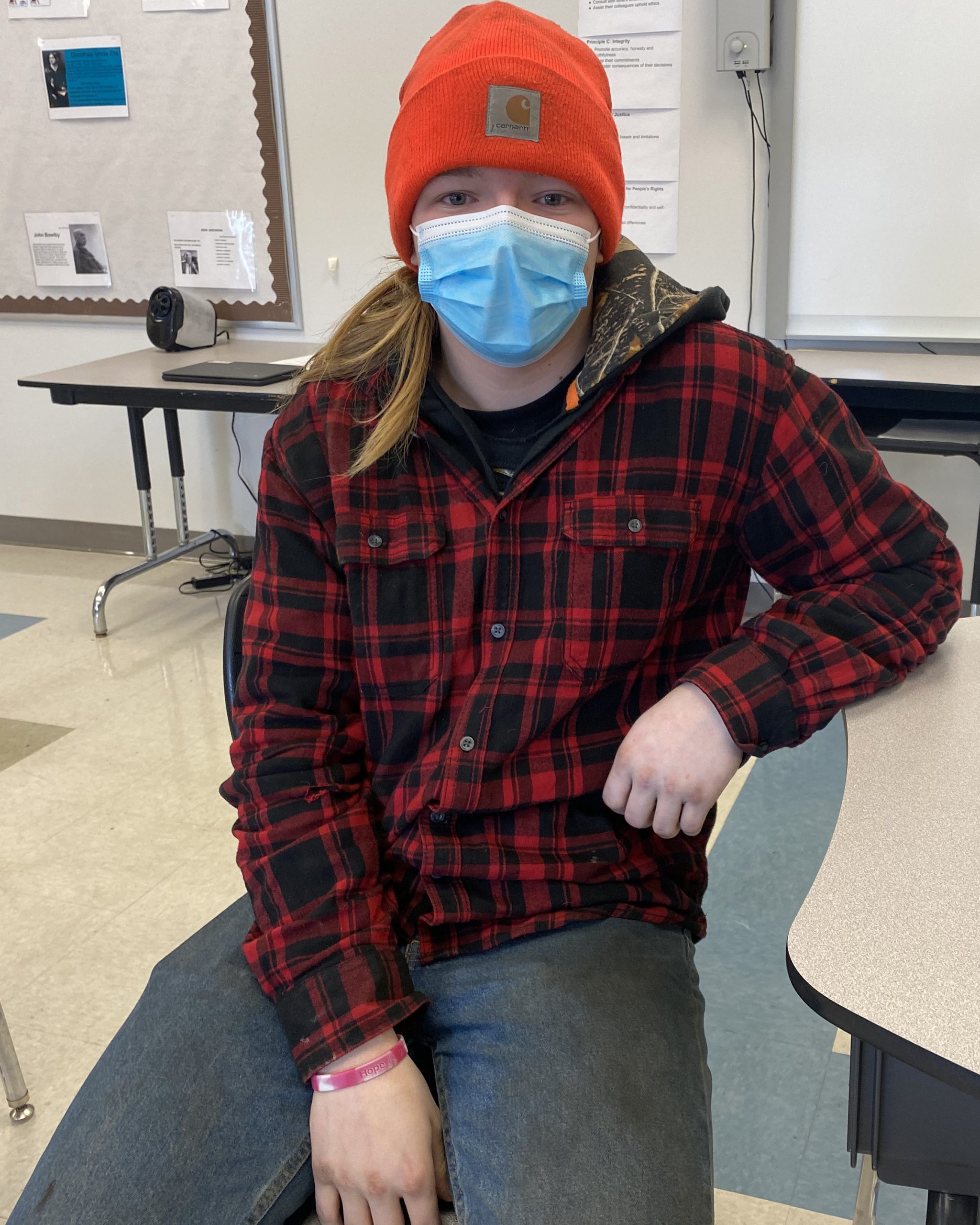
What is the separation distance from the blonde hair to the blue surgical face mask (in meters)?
0.04

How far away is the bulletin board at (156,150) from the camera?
3.22m

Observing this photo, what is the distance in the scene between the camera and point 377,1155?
0.79 m

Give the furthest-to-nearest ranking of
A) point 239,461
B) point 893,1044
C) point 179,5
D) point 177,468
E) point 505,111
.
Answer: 1. point 239,461
2. point 177,468
3. point 179,5
4. point 505,111
5. point 893,1044

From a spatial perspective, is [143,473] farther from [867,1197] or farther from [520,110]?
[867,1197]


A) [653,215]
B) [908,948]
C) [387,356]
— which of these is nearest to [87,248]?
[653,215]

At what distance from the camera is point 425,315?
1.07 m

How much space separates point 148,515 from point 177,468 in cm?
20

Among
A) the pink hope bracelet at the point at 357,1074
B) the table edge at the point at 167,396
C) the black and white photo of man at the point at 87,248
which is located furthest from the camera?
the black and white photo of man at the point at 87,248

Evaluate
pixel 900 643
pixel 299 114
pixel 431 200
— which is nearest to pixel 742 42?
pixel 299 114

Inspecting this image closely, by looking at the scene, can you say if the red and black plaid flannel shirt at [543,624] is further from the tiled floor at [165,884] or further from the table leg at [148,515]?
the table leg at [148,515]

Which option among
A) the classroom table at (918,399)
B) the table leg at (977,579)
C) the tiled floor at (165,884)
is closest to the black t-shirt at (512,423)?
the tiled floor at (165,884)

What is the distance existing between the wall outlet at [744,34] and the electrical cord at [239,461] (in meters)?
1.79

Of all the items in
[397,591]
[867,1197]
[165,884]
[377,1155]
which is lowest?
[165,884]

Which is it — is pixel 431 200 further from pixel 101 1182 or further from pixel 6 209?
pixel 6 209
